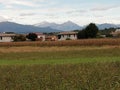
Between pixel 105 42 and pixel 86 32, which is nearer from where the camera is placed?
pixel 105 42

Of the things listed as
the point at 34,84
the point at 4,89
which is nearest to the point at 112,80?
the point at 34,84

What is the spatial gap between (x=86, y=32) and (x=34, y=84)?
93179mm

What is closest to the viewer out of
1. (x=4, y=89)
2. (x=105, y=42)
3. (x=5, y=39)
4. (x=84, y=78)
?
(x=4, y=89)

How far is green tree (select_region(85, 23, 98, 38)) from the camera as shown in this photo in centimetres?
10369

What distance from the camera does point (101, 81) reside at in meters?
13.1

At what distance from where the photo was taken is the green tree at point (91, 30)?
10369 centimetres

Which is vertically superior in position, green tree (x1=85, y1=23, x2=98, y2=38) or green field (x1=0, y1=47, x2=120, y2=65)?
green tree (x1=85, y1=23, x2=98, y2=38)

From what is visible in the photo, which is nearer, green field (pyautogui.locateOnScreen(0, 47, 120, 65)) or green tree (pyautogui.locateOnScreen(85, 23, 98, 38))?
green field (pyautogui.locateOnScreen(0, 47, 120, 65))

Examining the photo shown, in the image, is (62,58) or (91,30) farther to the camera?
(91,30)

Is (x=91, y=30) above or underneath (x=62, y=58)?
above

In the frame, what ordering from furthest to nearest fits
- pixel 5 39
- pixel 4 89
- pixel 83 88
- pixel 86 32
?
pixel 5 39 → pixel 86 32 → pixel 4 89 → pixel 83 88

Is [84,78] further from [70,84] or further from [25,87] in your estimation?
[25,87]

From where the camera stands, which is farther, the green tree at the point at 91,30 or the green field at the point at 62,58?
the green tree at the point at 91,30

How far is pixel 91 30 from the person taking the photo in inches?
4114
